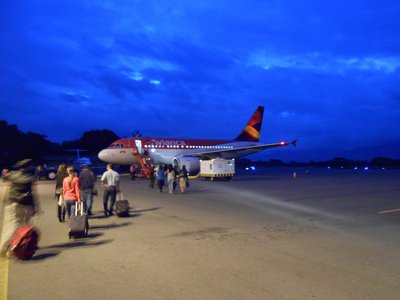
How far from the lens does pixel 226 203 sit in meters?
16.2

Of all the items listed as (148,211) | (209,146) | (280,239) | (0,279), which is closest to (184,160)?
(209,146)

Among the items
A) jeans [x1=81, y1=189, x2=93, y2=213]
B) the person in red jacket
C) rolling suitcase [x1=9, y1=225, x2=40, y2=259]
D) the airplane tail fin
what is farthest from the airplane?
rolling suitcase [x1=9, y1=225, x2=40, y2=259]

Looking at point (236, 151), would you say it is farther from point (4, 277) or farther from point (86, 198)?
point (4, 277)

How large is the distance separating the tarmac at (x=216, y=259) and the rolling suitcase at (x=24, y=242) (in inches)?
6.9

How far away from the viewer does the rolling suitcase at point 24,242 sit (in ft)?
22.8

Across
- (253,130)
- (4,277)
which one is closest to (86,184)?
(4,277)

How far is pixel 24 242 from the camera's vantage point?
6.98 metres

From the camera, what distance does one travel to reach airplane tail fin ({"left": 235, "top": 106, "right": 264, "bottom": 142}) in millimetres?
45938

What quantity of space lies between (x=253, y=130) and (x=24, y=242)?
4048cm

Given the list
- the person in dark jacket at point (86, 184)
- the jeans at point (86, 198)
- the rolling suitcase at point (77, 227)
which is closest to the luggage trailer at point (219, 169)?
the jeans at point (86, 198)

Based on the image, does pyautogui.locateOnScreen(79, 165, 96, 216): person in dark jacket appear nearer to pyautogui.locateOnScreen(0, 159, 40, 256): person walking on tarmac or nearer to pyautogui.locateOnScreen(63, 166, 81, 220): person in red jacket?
pyautogui.locateOnScreen(63, 166, 81, 220): person in red jacket

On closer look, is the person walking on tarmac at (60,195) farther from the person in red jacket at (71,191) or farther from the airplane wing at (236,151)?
the airplane wing at (236,151)

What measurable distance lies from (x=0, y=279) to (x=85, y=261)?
148 centimetres

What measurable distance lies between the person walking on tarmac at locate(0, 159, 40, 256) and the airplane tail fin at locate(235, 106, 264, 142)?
130 ft
